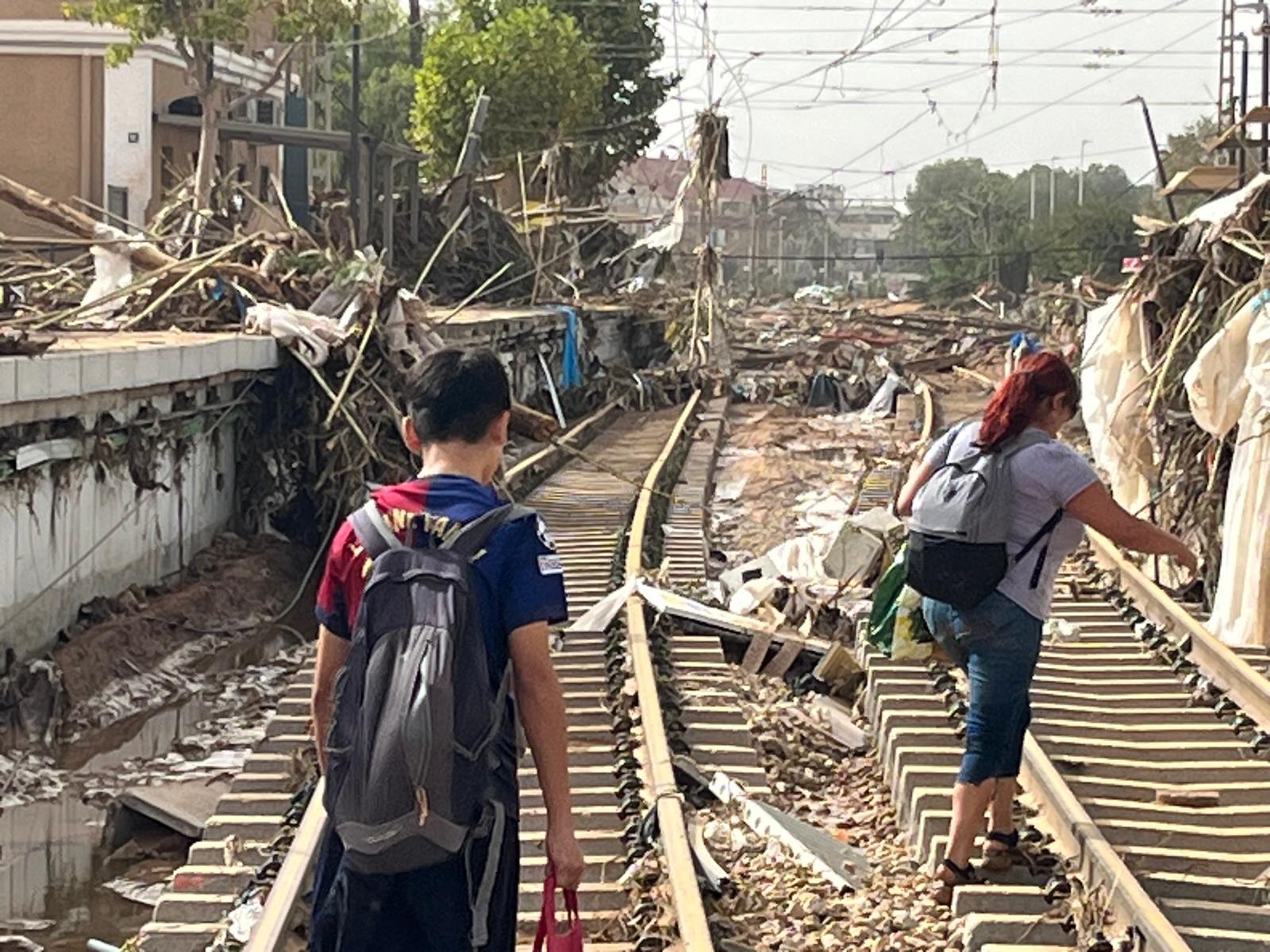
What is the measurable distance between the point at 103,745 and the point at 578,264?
90.8 feet

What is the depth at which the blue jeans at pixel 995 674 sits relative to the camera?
6137 mm

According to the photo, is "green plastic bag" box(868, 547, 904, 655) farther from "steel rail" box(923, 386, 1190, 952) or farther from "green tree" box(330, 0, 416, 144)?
"green tree" box(330, 0, 416, 144)

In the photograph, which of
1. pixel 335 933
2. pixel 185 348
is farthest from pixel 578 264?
pixel 335 933

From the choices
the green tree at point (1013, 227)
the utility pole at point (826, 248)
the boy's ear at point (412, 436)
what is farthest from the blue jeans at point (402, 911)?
the utility pole at point (826, 248)

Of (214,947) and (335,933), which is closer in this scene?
(335,933)

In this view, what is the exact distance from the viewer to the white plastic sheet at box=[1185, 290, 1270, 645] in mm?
9719

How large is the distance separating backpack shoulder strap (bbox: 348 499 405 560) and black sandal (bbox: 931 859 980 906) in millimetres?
3129

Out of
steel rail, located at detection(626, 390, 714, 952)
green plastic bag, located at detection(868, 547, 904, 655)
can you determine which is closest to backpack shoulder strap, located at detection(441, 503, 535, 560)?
steel rail, located at detection(626, 390, 714, 952)

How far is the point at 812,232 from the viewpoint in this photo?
11325 cm

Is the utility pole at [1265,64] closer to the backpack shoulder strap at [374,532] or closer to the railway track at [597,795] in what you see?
the railway track at [597,795]

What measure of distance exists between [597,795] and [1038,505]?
7.41 ft

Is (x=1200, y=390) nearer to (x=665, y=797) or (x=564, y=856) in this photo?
(x=665, y=797)

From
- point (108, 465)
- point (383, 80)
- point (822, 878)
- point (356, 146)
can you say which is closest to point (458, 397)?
point (822, 878)

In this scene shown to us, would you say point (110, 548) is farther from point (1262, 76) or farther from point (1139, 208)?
point (1139, 208)
